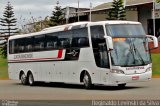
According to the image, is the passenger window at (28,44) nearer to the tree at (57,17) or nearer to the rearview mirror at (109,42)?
the rearview mirror at (109,42)

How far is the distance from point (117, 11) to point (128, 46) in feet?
130

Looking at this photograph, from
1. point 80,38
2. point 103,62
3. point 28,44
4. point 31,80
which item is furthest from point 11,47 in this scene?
point 103,62

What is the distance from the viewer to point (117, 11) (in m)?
62.2

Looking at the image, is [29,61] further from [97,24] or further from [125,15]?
[125,15]

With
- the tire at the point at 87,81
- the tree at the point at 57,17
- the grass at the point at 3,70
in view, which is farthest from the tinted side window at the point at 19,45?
the tree at the point at 57,17

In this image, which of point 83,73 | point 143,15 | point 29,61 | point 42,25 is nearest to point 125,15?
point 143,15

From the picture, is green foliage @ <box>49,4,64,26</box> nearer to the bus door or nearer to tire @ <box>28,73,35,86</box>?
tire @ <box>28,73,35,86</box>

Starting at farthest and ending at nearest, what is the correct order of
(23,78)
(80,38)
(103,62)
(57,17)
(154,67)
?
(57,17) → (154,67) → (23,78) → (80,38) → (103,62)

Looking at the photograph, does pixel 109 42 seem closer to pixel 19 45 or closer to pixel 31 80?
pixel 31 80

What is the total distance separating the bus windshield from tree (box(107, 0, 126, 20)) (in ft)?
125

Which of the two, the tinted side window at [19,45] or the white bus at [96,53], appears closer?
the white bus at [96,53]

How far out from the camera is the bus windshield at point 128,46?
22.7 meters

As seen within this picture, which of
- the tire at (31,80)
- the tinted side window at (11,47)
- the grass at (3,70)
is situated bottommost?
the grass at (3,70)

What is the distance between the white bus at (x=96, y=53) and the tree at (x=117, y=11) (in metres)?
33.4
